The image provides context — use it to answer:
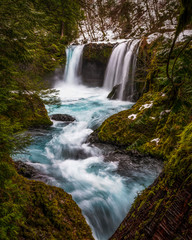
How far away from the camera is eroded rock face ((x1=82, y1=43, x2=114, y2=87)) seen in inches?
703

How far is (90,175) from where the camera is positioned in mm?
5414

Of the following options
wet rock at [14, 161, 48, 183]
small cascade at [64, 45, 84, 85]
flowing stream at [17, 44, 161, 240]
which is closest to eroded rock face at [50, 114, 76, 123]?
flowing stream at [17, 44, 161, 240]

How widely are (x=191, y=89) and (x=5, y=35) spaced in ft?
10.5

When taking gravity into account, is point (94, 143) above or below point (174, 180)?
below

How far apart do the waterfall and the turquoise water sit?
607cm

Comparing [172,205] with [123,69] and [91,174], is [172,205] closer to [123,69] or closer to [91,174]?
[91,174]

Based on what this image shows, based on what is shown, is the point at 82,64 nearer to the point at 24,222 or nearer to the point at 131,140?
the point at 131,140

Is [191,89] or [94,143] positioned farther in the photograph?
[94,143]

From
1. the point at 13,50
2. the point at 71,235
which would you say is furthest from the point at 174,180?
the point at 13,50

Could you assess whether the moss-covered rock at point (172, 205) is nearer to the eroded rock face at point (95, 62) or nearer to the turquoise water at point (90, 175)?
the turquoise water at point (90, 175)

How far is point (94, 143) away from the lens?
6773 mm

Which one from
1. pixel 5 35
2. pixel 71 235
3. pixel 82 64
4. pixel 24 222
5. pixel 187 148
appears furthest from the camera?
pixel 82 64

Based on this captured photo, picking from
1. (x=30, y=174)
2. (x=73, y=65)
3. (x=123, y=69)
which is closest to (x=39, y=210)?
(x=30, y=174)

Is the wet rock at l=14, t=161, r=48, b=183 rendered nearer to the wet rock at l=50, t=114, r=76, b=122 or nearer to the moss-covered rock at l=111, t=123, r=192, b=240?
the moss-covered rock at l=111, t=123, r=192, b=240
